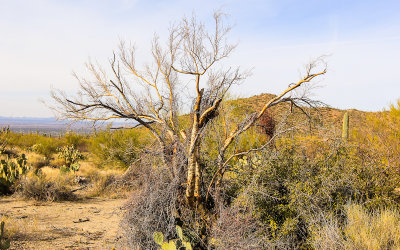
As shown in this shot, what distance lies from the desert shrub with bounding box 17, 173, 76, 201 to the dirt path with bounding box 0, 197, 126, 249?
30cm

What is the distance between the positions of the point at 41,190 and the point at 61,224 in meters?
2.87

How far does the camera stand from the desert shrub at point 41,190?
9969 mm

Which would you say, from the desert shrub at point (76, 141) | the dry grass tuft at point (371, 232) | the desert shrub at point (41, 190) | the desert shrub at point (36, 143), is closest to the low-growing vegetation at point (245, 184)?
the dry grass tuft at point (371, 232)

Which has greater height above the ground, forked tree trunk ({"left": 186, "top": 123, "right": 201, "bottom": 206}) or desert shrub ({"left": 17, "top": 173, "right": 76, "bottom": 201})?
forked tree trunk ({"left": 186, "top": 123, "right": 201, "bottom": 206})

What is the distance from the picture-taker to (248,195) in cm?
584

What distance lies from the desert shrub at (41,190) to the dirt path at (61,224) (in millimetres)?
295

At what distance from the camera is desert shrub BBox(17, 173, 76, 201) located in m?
9.97

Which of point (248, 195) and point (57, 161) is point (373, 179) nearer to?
point (248, 195)

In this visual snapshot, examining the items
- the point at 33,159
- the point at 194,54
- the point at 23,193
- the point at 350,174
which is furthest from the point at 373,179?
the point at 33,159

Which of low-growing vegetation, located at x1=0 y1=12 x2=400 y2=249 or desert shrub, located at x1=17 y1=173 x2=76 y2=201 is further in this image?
desert shrub, located at x1=17 y1=173 x2=76 y2=201

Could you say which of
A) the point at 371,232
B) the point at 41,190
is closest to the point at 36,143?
the point at 41,190

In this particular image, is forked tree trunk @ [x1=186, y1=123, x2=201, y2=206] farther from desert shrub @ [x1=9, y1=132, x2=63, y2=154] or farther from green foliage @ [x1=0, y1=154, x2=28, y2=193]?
desert shrub @ [x1=9, y1=132, x2=63, y2=154]

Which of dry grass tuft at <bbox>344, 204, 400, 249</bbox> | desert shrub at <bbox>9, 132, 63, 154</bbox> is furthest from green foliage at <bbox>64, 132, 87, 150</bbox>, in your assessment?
dry grass tuft at <bbox>344, 204, 400, 249</bbox>

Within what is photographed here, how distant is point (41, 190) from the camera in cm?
1005
